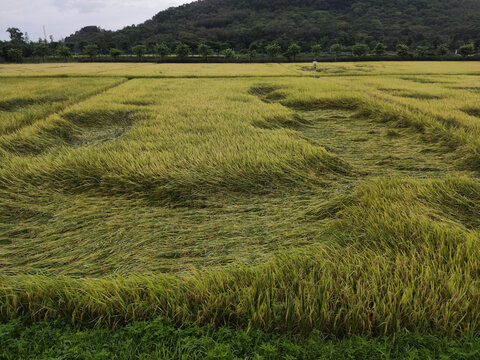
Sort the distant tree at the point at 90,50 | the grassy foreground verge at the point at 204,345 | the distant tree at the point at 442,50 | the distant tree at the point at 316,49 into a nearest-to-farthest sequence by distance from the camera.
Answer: the grassy foreground verge at the point at 204,345
the distant tree at the point at 442,50
the distant tree at the point at 90,50
the distant tree at the point at 316,49

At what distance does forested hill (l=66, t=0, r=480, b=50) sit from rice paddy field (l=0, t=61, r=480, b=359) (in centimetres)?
5736

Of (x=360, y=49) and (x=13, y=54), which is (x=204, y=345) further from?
(x=13, y=54)

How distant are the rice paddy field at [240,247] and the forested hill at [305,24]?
57.4 meters

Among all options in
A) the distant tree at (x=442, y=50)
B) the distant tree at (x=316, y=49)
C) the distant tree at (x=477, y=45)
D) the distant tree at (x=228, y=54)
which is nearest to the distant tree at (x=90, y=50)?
the distant tree at (x=228, y=54)

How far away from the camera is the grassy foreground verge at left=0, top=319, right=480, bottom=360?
1.10m

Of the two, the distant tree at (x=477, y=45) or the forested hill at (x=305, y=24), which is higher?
the forested hill at (x=305, y=24)

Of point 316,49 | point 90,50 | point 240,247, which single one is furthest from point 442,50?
point 90,50

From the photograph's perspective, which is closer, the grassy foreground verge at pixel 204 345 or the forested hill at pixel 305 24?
the grassy foreground verge at pixel 204 345

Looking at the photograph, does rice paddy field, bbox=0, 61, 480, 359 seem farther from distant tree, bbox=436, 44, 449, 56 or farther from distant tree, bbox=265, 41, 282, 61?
distant tree, bbox=436, 44, 449, 56

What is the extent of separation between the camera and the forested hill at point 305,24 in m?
60.2

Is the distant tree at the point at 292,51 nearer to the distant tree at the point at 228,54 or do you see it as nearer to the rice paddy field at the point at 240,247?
the distant tree at the point at 228,54

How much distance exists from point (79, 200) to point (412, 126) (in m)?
5.68

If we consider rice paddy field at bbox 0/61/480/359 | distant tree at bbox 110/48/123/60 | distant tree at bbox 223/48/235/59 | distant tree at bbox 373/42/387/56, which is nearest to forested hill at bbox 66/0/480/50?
distant tree at bbox 373/42/387/56

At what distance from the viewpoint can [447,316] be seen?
49.5 inches
